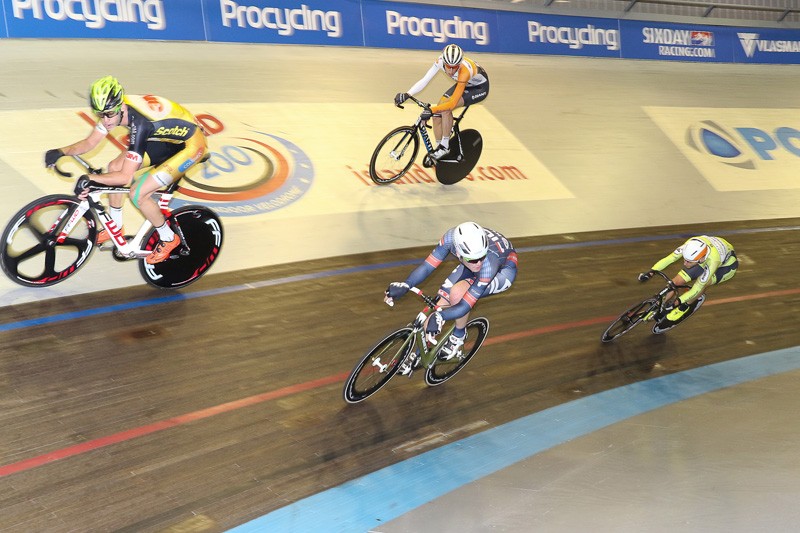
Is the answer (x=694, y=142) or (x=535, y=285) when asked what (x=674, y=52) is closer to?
(x=694, y=142)

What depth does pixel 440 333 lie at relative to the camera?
16.3ft

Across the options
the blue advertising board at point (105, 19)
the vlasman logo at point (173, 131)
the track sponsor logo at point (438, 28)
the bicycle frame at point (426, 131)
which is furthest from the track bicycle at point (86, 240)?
the track sponsor logo at point (438, 28)

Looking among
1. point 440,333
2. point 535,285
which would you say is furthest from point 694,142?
point 440,333

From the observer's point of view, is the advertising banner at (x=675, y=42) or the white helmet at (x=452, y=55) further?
the advertising banner at (x=675, y=42)

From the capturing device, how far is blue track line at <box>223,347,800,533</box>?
364 cm

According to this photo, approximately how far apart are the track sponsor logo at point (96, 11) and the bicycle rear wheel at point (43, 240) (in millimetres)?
4373

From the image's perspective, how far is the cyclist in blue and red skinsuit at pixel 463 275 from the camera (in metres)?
4.46

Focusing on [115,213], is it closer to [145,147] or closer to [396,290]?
[145,147]

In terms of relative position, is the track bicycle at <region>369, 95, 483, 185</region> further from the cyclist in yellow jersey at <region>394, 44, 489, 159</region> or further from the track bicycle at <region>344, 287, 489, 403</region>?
the track bicycle at <region>344, 287, 489, 403</region>

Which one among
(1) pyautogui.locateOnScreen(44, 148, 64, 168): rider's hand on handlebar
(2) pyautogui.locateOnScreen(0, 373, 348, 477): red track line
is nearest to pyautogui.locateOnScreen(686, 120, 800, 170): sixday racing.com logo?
(2) pyautogui.locateOnScreen(0, 373, 348, 477): red track line

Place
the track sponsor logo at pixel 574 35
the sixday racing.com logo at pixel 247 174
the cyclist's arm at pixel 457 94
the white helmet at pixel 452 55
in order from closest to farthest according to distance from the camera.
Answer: the sixday racing.com logo at pixel 247 174, the white helmet at pixel 452 55, the cyclist's arm at pixel 457 94, the track sponsor logo at pixel 574 35

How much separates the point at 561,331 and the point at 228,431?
300cm

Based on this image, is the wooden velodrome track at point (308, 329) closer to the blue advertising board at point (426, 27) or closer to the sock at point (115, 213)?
the blue advertising board at point (426, 27)

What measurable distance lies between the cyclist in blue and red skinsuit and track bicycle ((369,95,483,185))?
3625mm
